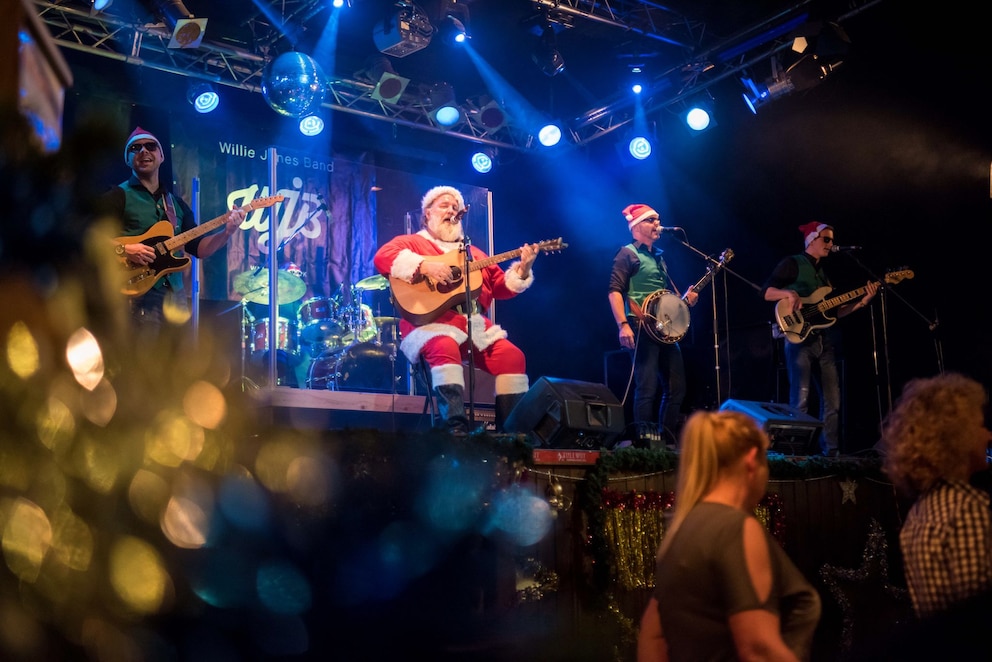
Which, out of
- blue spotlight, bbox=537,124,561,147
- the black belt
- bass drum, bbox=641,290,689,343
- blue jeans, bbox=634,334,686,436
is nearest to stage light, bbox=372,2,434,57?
blue spotlight, bbox=537,124,561,147

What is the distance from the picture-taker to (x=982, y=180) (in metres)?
8.75

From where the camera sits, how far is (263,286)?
937 centimetres

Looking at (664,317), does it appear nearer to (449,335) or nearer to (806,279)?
(806,279)

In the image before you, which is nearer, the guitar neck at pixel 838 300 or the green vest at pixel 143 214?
the green vest at pixel 143 214

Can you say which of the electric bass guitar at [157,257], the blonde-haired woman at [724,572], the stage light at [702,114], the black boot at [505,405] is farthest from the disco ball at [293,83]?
the blonde-haired woman at [724,572]

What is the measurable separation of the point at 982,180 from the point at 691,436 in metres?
7.42

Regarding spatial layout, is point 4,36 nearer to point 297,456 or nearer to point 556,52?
point 297,456

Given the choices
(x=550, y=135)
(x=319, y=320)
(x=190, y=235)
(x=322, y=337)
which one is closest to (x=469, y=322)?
(x=190, y=235)

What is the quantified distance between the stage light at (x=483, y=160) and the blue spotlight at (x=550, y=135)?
2.74ft

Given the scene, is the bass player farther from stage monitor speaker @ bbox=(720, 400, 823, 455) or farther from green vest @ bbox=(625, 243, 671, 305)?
stage monitor speaker @ bbox=(720, 400, 823, 455)

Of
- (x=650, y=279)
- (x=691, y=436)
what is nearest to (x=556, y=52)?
(x=650, y=279)

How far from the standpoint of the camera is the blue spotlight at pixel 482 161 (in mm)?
11109

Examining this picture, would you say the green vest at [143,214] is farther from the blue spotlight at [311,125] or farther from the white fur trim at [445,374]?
the blue spotlight at [311,125]

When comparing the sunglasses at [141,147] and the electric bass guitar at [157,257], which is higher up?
the sunglasses at [141,147]
